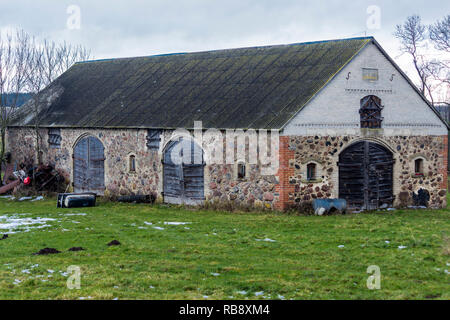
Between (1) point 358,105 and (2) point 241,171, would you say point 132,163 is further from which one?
(1) point 358,105

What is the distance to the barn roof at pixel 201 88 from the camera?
68.2 feet

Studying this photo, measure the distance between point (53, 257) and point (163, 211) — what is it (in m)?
8.23

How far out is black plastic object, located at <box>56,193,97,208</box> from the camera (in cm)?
2209

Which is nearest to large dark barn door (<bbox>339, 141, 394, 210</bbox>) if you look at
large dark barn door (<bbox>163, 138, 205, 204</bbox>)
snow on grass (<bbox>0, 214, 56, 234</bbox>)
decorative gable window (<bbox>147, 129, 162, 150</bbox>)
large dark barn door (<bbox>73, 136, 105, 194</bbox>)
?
large dark barn door (<bbox>163, 138, 205, 204</bbox>)

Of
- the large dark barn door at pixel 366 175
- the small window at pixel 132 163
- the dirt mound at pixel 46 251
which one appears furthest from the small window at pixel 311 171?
the dirt mound at pixel 46 251

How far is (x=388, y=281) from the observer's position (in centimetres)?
1042

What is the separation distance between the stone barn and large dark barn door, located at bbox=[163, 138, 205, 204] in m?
0.04

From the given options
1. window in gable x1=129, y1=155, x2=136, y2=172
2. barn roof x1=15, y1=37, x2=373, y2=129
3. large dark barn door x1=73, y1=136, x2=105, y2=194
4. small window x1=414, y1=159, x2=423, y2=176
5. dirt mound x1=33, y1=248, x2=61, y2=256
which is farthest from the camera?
large dark barn door x1=73, y1=136, x2=105, y2=194

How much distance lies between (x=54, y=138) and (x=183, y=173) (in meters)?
7.94

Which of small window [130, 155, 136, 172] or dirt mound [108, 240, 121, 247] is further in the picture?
small window [130, 155, 136, 172]

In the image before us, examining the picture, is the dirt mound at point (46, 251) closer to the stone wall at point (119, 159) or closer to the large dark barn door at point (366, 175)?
the stone wall at point (119, 159)

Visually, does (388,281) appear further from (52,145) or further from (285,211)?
(52,145)

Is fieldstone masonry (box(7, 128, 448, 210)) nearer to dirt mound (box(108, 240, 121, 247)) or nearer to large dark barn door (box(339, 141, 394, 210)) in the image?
large dark barn door (box(339, 141, 394, 210))
